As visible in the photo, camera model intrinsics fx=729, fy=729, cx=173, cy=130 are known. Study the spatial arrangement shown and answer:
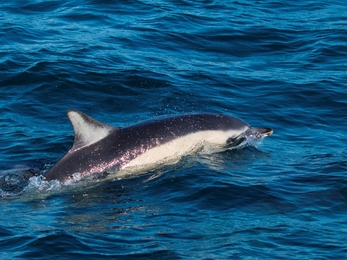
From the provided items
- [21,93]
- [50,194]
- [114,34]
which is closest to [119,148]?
[50,194]

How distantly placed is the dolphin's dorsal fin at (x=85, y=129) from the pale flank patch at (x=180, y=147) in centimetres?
78

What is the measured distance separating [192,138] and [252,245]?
4.26 m

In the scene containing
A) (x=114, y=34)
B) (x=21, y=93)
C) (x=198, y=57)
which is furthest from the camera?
(x=114, y=34)

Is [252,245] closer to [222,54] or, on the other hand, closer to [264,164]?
[264,164]

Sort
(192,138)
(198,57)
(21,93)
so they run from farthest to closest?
(198,57) < (21,93) < (192,138)

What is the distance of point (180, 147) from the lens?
1393 cm

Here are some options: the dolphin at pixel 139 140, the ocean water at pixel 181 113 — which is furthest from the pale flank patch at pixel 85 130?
the ocean water at pixel 181 113

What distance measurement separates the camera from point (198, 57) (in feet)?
73.6

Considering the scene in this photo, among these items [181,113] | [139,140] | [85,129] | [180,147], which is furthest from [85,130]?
[181,113]

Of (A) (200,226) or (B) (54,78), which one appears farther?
(B) (54,78)

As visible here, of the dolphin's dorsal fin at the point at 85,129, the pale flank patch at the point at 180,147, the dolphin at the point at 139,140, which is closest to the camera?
the dolphin's dorsal fin at the point at 85,129

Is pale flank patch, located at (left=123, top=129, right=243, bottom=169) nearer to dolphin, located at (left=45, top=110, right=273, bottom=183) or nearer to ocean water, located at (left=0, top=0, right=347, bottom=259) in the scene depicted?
dolphin, located at (left=45, top=110, right=273, bottom=183)

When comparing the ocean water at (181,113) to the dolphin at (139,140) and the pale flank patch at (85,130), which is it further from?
the pale flank patch at (85,130)

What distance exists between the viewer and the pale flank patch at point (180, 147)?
44.1ft
